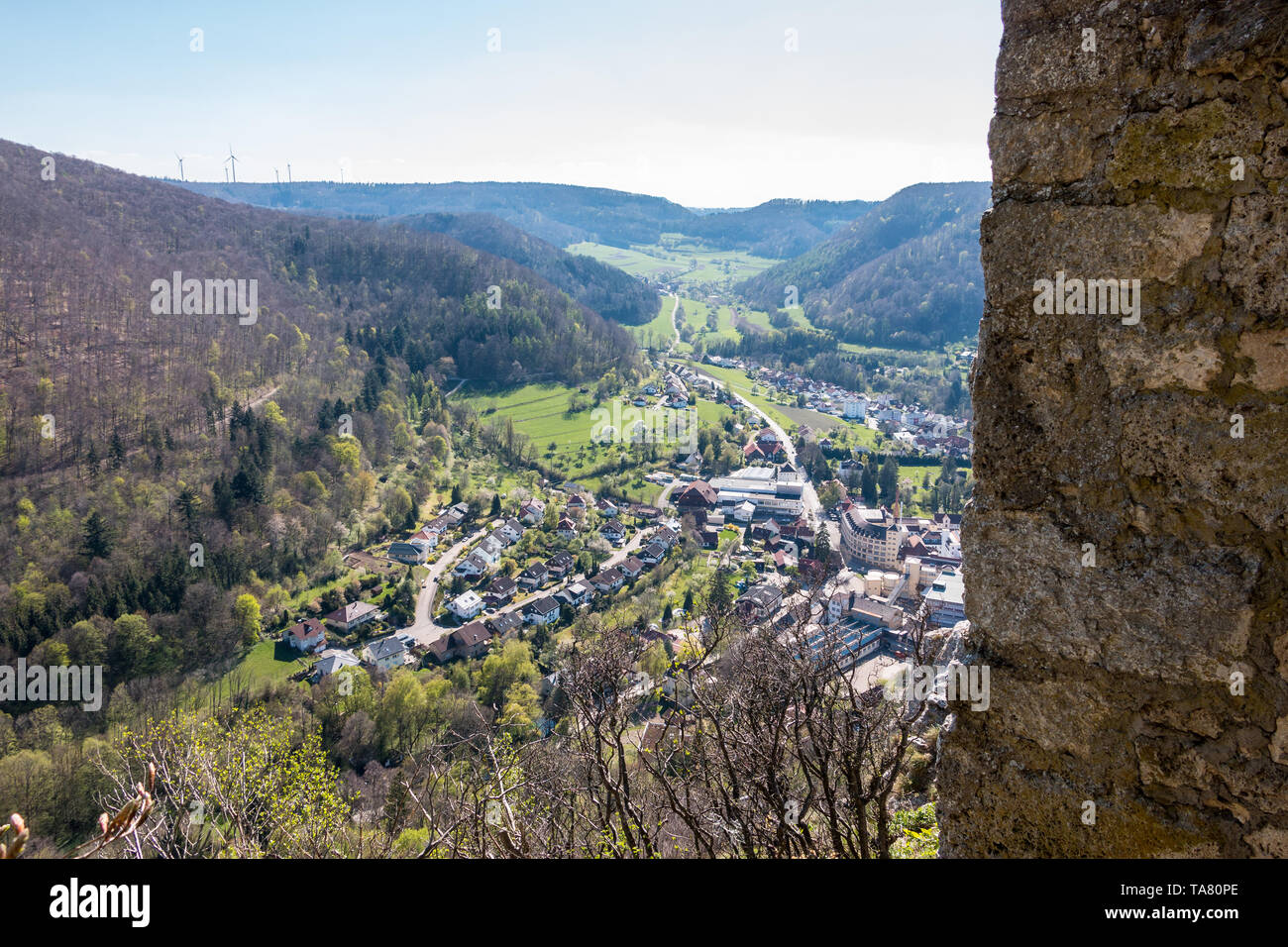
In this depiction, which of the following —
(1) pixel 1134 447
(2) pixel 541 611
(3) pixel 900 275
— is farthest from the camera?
(3) pixel 900 275

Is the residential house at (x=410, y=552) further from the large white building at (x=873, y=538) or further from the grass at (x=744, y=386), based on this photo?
the grass at (x=744, y=386)

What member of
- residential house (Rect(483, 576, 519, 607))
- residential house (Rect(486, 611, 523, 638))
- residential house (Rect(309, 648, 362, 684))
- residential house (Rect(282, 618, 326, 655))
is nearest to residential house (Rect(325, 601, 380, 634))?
residential house (Rect(282, 618, 326, 655))

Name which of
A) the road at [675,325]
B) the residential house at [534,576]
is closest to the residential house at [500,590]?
the residential house at [534,576]

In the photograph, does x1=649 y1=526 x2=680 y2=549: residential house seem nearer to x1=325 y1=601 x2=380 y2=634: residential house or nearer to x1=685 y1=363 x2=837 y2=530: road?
x1=685 y1=363 x2=837 y2=530: road

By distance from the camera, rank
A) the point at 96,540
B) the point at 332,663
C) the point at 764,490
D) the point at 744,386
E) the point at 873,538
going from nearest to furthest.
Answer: the point at 332,663, the point at 96,540, the point at 873,538, the point at 764,490, the point at 744,386

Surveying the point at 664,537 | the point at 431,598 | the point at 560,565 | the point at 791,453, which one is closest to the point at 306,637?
the point at 431,598

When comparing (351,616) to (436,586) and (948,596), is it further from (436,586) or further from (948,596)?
(948,596)
